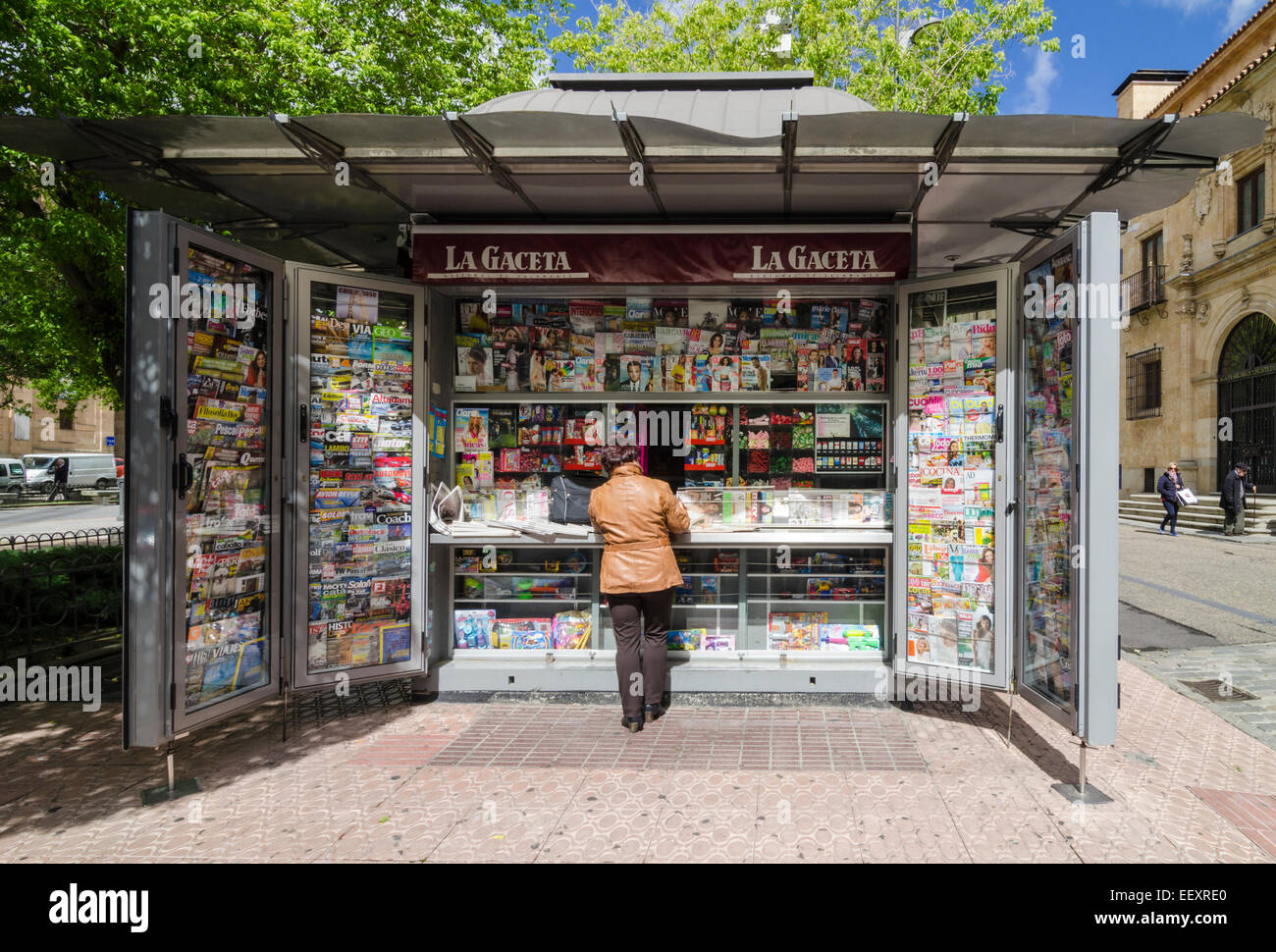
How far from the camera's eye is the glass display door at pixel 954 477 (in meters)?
4.63

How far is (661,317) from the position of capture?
18.9 feet

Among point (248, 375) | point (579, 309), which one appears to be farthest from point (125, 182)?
point (579, 309)

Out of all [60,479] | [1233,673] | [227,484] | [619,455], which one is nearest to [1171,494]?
[1233,673]

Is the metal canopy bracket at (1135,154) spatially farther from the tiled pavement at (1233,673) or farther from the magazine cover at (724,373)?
the tiled pavement at (1233,673)

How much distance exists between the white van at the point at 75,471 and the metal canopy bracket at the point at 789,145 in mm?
36972

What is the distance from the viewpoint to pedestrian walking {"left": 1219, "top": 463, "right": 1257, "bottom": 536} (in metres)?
15.8

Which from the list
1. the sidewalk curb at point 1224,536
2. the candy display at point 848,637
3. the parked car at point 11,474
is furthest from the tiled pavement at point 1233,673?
the parked car at point 11,474

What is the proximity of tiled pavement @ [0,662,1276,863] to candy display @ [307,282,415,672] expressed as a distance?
733mm

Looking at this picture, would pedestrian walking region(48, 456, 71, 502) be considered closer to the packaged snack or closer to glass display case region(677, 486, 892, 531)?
the packaged snack

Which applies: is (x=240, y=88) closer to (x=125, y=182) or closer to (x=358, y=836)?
(x=125, y=182)

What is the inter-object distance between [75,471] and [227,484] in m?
37.7

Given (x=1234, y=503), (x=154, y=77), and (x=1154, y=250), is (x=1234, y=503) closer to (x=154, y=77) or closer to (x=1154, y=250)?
(x=1154, y=250)

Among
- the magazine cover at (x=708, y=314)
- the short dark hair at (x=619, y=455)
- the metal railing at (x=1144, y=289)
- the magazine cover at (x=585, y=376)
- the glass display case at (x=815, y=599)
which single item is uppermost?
the metal railing at (x=1144, y=289)

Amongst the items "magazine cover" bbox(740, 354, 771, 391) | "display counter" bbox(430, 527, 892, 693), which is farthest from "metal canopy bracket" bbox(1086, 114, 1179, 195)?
"display counter" bbox(430, 527, 892, 693)
